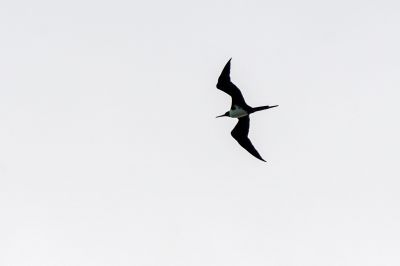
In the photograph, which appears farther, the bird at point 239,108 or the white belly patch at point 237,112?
the white belly patch at point 237,112

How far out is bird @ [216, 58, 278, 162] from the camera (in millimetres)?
50750

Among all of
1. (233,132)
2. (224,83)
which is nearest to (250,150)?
(233,132)

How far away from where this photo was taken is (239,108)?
5228cm

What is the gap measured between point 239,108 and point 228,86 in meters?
1.80

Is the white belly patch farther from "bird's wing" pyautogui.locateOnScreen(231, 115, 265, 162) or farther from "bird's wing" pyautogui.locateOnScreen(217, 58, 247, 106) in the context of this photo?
"bird's wing" pyautogui.locateOnScreen(231, 115, 265, 162)

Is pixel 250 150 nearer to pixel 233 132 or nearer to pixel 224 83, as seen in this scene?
pixel 233 132

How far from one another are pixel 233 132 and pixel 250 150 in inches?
Result: 57.1

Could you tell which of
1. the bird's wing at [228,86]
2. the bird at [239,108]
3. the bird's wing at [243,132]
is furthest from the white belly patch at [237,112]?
the bird's wing at [243,132]

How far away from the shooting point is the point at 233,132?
54062 mm

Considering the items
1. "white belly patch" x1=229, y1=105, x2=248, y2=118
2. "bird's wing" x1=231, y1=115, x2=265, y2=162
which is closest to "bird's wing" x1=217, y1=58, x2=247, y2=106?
"white belly patch" x1=229, y1=105, x2=248, y2=118

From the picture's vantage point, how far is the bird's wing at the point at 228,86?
50656 millimetres

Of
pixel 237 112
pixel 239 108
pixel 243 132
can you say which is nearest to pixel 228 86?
pixel 239 108

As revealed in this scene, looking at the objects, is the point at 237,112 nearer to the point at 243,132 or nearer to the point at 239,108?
the point at 239,108

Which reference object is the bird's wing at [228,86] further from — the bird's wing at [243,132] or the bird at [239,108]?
the bird's wing at [243,132]
